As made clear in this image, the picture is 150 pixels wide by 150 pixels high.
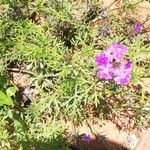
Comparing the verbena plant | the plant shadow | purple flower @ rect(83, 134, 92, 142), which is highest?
the verbena plant

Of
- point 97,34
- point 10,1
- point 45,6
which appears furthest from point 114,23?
point 10,1

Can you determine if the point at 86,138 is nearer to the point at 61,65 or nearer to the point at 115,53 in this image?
the point at 61,65

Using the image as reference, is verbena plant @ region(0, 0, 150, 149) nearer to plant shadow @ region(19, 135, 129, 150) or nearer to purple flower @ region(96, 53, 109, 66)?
plant shadow @ region(19, 135, 129, 150)

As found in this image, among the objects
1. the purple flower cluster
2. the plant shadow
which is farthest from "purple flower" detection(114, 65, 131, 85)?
the plant shadow

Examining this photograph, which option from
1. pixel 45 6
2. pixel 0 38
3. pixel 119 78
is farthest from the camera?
pixel 45 6

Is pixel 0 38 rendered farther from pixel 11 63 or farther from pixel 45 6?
pixel 45 6

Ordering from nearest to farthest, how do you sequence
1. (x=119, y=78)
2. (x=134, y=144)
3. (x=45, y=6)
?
(x=119, y=78), (x=134, y=144), (x=45, y=6)

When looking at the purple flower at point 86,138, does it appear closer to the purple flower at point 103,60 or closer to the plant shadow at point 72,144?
the plant shadow at point 72,144

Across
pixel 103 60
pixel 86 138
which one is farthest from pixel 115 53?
pixel 86 138
